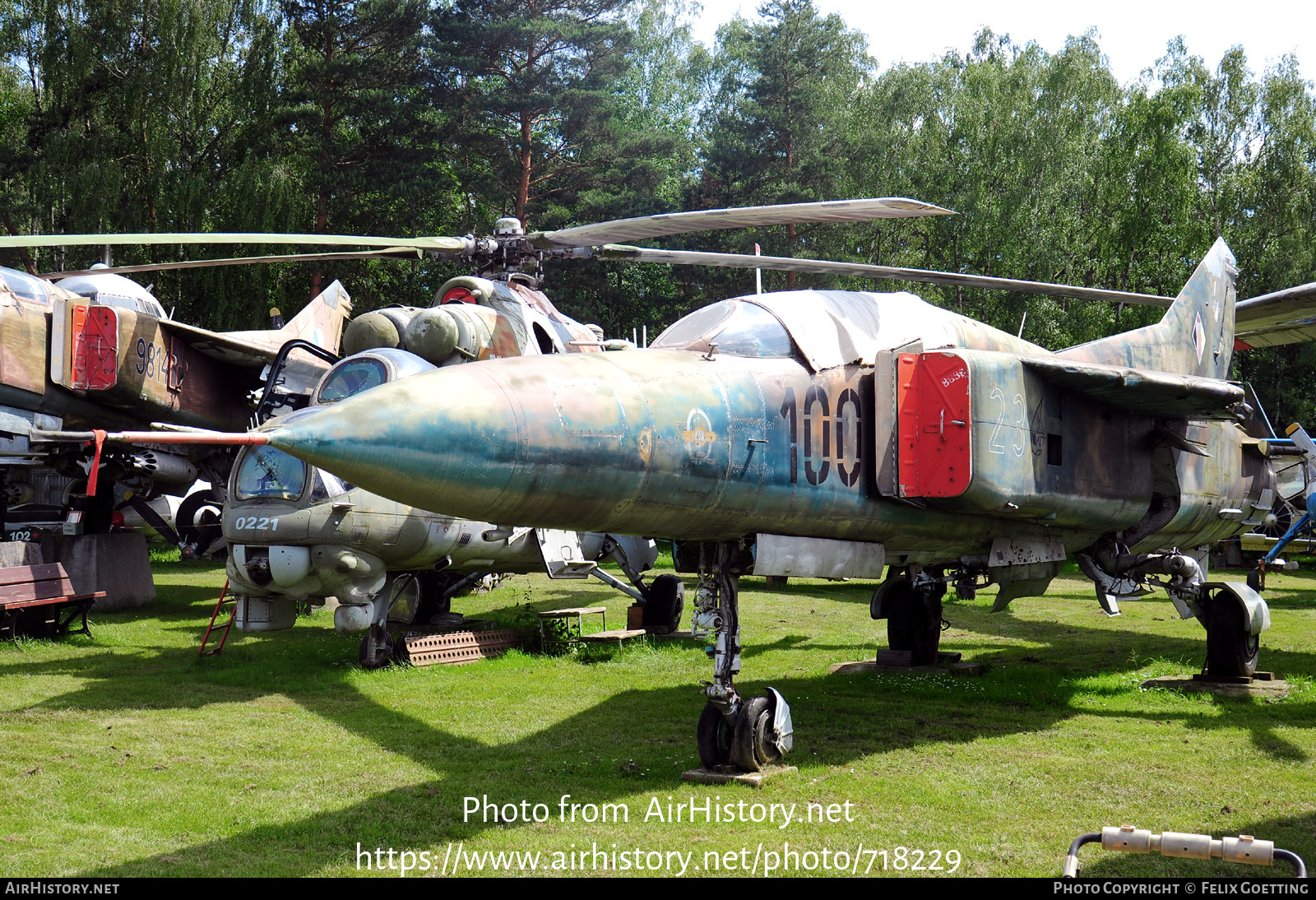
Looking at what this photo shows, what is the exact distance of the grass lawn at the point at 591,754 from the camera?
18.1 ft

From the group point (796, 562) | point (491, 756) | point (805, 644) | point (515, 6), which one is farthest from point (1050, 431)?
point (515, 6)

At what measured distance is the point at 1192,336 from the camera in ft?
35.6

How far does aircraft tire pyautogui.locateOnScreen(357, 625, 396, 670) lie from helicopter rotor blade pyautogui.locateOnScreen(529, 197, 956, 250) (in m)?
4.72

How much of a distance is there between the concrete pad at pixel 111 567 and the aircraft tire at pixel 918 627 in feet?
35.1

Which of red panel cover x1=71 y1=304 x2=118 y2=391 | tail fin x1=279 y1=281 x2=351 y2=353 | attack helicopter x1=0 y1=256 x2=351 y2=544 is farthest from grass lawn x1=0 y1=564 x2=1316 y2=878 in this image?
tail fin x1=279 y1=281 x2=351 y2=353

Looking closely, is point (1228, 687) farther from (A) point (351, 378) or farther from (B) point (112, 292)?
(B) point (112, 292)

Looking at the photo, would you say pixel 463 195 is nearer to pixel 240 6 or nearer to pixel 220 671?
pixel 240 6

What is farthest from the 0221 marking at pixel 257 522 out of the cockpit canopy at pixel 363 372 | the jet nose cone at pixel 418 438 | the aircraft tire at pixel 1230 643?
the aircraft tire at pixel 1230 643

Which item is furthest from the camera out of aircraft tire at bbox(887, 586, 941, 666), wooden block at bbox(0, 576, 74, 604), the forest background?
the forest background

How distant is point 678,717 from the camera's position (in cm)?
870

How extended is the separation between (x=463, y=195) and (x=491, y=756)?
1218 inches

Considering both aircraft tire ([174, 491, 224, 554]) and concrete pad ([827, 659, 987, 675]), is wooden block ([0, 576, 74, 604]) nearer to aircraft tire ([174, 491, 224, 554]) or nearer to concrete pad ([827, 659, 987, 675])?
aircraft tire ([174, 491, 224, 554])

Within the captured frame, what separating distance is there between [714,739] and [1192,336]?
23.7 ft

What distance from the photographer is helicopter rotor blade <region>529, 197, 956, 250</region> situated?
7934 millimetres
